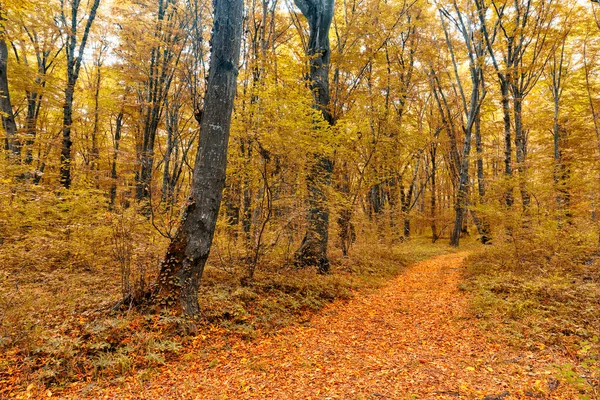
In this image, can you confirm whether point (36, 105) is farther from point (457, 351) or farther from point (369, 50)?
point (457, 351)

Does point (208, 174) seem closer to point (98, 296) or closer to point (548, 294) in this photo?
point (98, 296)

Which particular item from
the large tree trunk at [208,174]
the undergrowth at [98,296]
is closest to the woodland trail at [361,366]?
the undergrowth at [98,296]

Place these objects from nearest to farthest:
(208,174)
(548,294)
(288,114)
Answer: (208,174) → (548,294) → (288,114)

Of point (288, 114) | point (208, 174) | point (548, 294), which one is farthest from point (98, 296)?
point (548, 294)

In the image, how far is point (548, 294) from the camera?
5547 millimetres

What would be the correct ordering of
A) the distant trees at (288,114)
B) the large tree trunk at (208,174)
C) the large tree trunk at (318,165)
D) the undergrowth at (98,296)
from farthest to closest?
the large tree trunk at (318,165) → the distant trees at (288,114) → the large tree trunk at (208,174) → the undergrowth at (98,296)

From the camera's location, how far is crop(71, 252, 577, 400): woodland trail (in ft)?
10.1

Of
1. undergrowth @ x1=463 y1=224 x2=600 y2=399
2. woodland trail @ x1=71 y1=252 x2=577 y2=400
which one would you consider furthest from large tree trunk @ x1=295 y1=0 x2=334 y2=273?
undergrowth @ x1=463 y1=224 x2=600 y2=399

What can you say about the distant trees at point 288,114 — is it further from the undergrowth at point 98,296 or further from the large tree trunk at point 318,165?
the undergrowth at point 98,296

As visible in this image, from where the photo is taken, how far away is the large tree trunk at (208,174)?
4484 millimetres

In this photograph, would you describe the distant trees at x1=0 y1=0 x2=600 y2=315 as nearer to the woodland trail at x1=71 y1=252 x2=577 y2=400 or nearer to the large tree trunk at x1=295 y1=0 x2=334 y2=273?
the large tree trunk at x1=295 y1=0 x2=334 y2=273

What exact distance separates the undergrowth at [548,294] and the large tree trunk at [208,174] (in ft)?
14.5

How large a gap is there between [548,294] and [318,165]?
5.60 meters

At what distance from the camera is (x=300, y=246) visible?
26.2 ft
